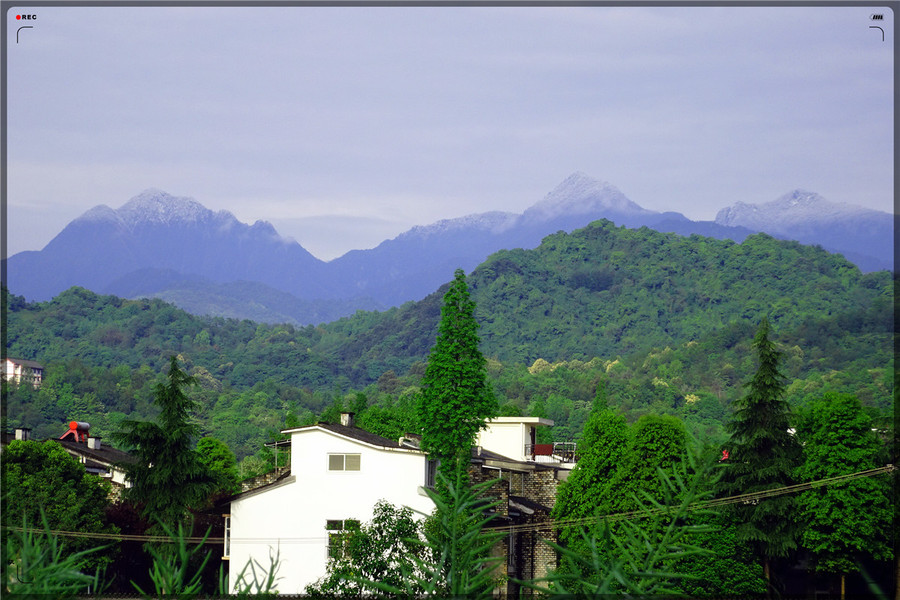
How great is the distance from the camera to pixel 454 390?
35594mm

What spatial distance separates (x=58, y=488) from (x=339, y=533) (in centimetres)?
1032

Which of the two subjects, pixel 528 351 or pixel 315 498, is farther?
pixel 528 351

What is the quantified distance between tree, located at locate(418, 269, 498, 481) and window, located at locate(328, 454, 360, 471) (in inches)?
122

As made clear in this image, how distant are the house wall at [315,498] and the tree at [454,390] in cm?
248

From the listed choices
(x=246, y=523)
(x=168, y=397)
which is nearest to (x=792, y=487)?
(x=246, y=523)

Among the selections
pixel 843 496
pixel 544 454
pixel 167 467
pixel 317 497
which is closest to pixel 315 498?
pixel 317 497

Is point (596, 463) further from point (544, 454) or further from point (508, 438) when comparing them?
point (544, 454)

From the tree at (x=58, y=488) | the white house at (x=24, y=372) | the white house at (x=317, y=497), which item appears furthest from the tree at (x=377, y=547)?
the white house at (x=24, y=372)

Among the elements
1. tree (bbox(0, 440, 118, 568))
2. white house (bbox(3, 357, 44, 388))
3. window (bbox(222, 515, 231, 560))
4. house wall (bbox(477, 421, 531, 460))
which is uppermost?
white house (bbox(3, 357, 44, 388))

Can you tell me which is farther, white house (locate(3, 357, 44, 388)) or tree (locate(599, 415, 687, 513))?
white house (locate(3, 357, 44, 388))

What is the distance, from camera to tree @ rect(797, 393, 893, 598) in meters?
31.5

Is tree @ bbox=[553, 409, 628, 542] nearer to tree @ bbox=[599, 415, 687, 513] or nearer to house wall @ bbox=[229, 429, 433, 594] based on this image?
tree @ bbox=[599, 415, 687, 513]

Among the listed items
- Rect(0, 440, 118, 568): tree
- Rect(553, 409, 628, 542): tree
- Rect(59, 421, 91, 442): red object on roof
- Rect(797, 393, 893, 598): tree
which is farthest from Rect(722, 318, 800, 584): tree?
Rect(59, 421, 91, 442): red object on roof

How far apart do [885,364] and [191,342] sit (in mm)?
115132
